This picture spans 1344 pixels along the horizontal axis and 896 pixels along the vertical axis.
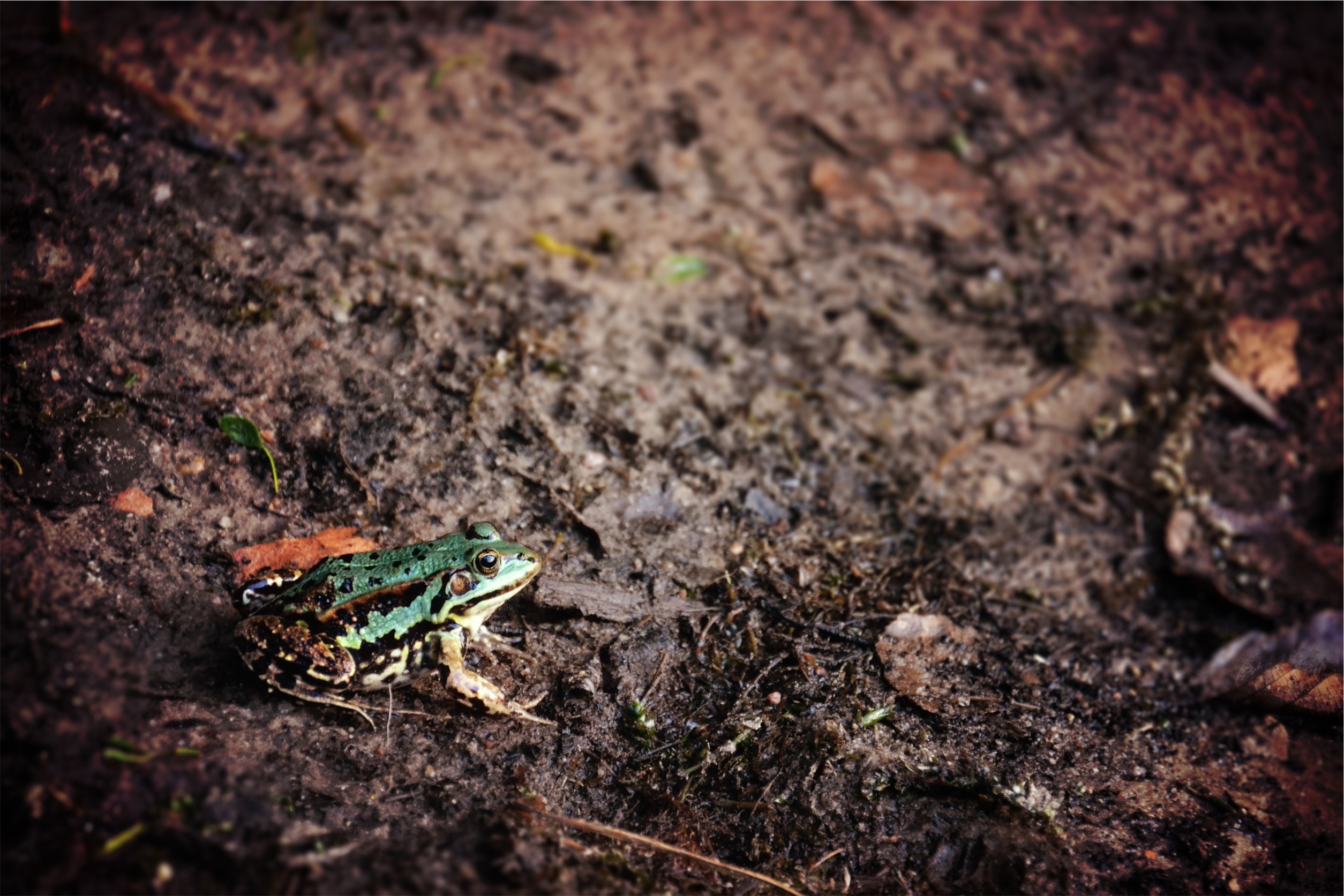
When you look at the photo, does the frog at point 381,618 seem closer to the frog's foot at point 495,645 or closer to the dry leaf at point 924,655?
the frog's foot at point 495,645

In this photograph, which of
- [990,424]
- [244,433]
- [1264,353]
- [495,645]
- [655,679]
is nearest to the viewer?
[655,679]

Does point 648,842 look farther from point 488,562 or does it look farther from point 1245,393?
point 1245,393

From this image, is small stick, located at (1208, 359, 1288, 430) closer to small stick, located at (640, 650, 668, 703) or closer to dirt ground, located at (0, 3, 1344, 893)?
dirt ground, located at (0, 3, 1344, 893)

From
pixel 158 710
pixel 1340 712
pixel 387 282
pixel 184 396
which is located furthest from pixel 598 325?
pixel 1340 712

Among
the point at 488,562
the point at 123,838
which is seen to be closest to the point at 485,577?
the point at 488,562

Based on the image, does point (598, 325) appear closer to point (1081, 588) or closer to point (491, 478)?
point (491, 478)
